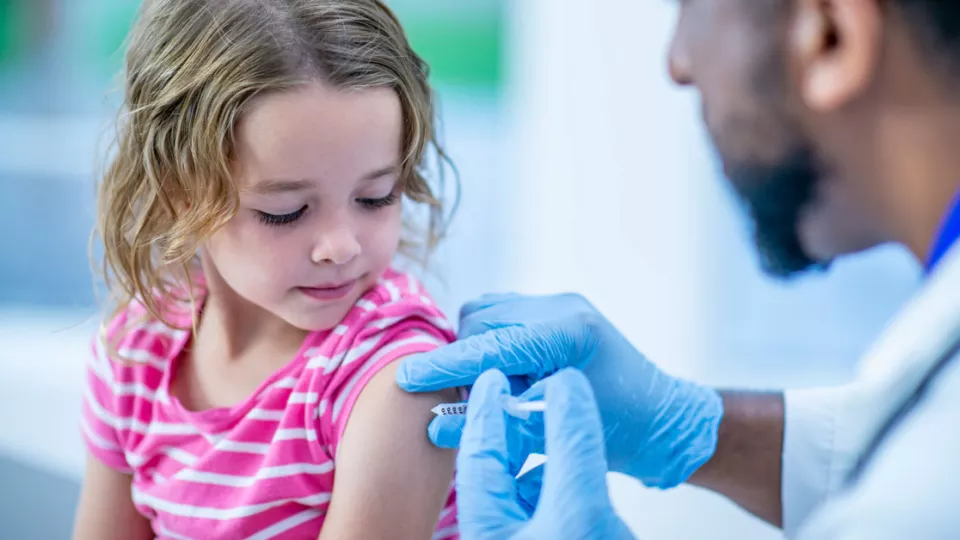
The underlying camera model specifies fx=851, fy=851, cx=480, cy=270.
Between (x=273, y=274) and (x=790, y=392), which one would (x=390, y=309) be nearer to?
(x=273, y=274)

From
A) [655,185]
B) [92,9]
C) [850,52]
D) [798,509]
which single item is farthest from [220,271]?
[92,9]

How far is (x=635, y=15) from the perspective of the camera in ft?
7.32

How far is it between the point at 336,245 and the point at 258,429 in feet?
0.90

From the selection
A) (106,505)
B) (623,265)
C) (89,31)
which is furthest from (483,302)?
(89,31)

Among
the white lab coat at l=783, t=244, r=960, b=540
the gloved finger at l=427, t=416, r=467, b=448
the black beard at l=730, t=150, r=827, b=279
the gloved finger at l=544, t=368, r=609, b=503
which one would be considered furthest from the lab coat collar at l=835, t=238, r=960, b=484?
the gloved finger at l=427, t=416, r=467, b=448

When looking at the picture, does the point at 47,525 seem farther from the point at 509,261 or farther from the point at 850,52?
the point at 850,52

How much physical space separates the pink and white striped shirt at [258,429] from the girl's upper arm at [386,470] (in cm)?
3

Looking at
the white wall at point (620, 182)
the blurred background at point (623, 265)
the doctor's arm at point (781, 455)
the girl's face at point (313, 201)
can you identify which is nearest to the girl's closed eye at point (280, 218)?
the girl's face at point (313, 201)

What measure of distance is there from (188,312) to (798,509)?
3.19 ft

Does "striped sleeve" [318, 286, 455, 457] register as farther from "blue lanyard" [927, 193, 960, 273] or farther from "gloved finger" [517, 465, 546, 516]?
"blue lanyard" [927, 193, 960, 273]

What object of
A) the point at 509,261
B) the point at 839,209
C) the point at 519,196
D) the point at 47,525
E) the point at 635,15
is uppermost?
the point at 635,15

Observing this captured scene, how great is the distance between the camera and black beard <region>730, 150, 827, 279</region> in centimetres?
132

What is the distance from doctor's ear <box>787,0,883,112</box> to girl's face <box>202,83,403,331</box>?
53 centimetres

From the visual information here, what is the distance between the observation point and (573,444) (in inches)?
35.0
